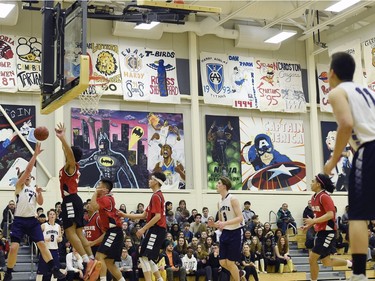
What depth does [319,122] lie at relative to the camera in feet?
79.8

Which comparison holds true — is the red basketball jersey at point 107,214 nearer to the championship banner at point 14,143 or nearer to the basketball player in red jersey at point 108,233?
the basketball player in red jersey at point 108,233

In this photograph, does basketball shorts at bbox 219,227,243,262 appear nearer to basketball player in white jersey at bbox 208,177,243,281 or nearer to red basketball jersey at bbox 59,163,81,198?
basketball player in white jersey at bbox 208,177,243,281

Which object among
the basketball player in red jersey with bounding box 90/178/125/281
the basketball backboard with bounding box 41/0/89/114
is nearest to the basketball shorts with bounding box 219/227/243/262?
the basketball player in red jersey with bounding box 90/178/125/281

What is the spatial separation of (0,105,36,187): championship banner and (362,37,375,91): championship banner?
33.3ft

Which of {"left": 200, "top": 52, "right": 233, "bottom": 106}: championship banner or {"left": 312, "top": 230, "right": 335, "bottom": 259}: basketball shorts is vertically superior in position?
→ {"left": 200, "top": 52, "right": 233, "bottom": 106}: championship banner

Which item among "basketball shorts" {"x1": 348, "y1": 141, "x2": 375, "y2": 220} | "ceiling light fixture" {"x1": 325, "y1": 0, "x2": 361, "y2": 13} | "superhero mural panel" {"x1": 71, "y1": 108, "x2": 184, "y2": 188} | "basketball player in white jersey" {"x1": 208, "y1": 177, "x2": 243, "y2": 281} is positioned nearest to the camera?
"basketball shorts" {"x1": 348, "y1": 141, "x2": 375, "y2": 220}

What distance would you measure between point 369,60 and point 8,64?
10.9m

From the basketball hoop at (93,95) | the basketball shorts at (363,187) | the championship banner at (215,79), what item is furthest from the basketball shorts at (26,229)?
the championship banner at (215,79)

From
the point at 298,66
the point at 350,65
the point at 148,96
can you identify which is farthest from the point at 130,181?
the point at 350,65

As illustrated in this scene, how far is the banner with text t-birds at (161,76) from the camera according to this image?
2167 cm

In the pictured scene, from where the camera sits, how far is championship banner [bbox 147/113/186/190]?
843 inches

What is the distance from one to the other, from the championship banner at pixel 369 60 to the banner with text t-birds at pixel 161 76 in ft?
21.0

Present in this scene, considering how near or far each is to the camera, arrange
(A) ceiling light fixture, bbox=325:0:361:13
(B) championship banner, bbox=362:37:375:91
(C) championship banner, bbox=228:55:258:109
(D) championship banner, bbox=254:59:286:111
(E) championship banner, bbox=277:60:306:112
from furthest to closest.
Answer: (E) championship banner, bbox=277:60:306:112 → (D) championship banner, bbox=254:59:286:111 → (C) championship banner, bbox=228:55:258:109 → (A) ceiling light fixture, bbox=325:0:361:13 → (B) championship banner, bbox=362:37:375:91

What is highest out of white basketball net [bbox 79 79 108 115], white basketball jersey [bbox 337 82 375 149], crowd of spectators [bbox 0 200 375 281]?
white basketball net [bbox 79 79 108 115]
